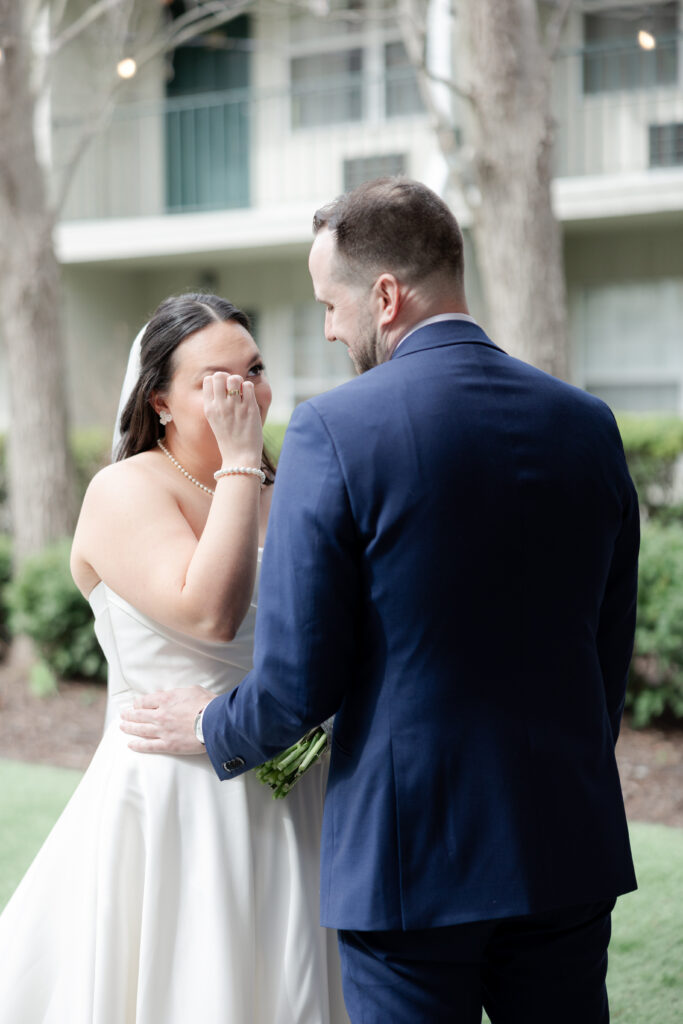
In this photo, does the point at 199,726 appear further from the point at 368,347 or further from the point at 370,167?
the point at 370,167

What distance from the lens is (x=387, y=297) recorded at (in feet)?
6.75

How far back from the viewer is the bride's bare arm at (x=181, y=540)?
7.87 feet

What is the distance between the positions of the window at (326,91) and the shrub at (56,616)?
8402 millimetres

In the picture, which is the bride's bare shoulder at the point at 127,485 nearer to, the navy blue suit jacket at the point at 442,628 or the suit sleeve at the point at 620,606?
the navy blue suit jacket at the point at 442,628

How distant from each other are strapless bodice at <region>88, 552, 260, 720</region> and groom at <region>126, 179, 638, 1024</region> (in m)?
0.54

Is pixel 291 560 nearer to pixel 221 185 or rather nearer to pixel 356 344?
pixel 356 344

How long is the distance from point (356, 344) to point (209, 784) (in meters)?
1.10

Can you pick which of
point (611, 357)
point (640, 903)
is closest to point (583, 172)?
point (611, 357)

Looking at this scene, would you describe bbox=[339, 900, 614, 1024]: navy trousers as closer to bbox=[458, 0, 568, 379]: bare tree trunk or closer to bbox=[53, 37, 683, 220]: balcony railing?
bbox=[458, 0, 568, 379]: bare tree trunk

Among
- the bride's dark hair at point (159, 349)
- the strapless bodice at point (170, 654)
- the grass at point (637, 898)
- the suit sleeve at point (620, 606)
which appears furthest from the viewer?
the grass at point (637, 898)

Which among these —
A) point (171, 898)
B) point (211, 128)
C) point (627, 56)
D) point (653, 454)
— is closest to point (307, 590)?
point (171, 898)

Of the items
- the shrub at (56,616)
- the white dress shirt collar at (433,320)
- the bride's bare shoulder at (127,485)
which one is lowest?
the shrub at (56,616)

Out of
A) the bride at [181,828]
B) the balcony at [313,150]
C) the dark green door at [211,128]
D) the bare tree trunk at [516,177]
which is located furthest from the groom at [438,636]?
the dark green door at [211,128]

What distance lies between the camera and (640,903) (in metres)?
4.84
